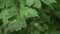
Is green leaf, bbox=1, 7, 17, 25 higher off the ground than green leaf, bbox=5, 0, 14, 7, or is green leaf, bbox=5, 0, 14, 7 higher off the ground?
green leaf, bbox=5, 0, 14, 7

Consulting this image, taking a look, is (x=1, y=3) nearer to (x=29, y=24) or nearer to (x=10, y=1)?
(x=10, y=1)

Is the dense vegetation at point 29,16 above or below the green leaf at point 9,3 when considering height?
below

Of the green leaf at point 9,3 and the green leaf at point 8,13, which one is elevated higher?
the green leaf at point 9,3

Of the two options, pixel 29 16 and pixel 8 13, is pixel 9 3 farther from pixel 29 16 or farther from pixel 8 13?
pixel 29 16

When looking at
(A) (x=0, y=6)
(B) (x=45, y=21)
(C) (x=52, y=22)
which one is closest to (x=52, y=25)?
(C) (x=52, y=22)

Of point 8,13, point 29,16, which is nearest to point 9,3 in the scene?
point 8,13

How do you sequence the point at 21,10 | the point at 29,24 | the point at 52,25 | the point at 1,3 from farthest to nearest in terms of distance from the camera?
the point at 52,25 → the point at 29,24 → the point at 1,3 → the point at 21,10

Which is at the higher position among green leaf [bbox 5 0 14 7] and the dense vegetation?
green leaf [bbox 5 0 14 7]

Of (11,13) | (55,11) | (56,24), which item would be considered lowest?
(56,24)
